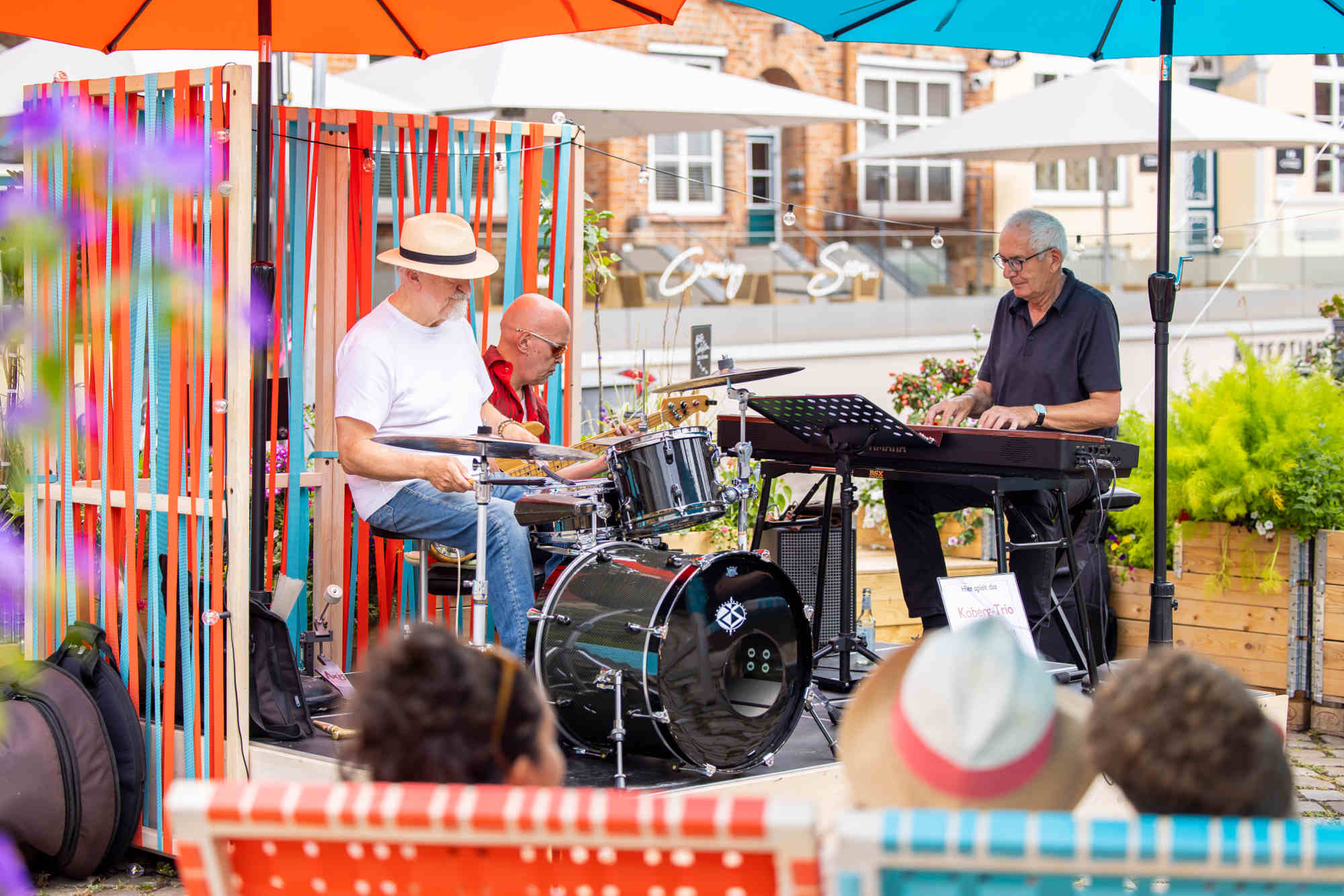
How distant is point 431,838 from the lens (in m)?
1.37

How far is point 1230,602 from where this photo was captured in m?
5.40

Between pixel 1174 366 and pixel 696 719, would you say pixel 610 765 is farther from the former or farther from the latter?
pixel 1174 366

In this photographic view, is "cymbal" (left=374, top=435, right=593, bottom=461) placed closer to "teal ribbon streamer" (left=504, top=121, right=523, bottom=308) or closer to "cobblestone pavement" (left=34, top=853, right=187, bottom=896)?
"cobblestone pavement" (left=34, top=853, right=187, bottom=896)

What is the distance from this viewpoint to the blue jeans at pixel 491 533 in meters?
3.88

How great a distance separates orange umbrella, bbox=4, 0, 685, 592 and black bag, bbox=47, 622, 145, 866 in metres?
0.51

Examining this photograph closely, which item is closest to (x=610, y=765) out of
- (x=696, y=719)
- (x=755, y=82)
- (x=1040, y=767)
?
(x=696, y=719)

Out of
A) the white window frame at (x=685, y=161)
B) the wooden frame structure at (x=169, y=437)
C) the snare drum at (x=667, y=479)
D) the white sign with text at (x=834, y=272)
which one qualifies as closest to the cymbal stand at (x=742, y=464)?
the snare drum at (x=667, y=479)

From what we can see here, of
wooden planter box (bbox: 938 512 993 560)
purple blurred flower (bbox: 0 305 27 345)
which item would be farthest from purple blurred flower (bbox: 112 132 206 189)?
wooden planter box (bbox: 938 512 993 560)

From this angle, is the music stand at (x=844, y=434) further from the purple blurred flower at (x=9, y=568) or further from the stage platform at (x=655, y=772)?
the purple blurred flower at (x=9, y=568)

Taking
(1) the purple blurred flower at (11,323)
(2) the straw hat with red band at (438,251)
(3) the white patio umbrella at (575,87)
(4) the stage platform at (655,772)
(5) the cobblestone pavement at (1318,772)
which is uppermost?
(3) the white patio umbrella at (575,87)

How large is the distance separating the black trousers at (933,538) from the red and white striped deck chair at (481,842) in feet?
10.4

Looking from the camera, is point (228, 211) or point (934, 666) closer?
point (934, 666)

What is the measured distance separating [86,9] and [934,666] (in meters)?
3.73

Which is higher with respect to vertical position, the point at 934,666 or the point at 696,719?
the point at 934,666
